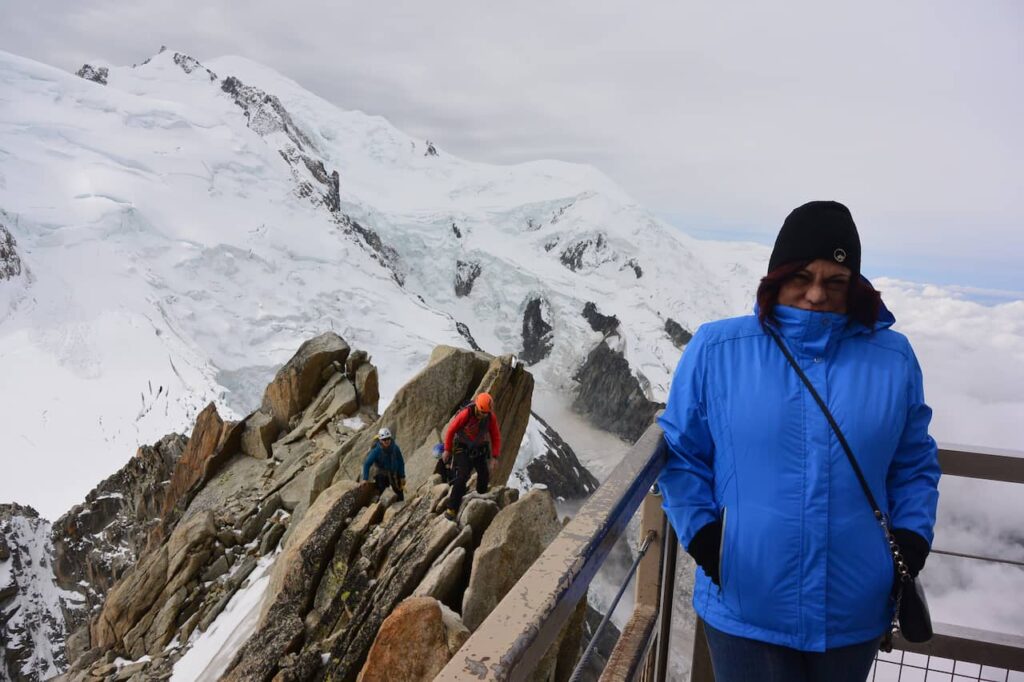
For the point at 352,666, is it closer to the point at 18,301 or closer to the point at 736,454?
the point at 736,454

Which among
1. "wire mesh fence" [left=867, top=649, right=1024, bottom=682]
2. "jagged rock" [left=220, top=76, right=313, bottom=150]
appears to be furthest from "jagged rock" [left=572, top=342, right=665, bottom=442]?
"wire mesh fence" [left=867, top=649, right=1024, bottom=682]

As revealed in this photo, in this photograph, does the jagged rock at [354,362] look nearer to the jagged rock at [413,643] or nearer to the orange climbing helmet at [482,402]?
the orange climbing helmet at [482,402]

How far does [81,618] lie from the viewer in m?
26.9

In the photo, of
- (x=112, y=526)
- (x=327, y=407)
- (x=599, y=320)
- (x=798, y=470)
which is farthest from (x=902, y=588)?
(x=599, y=320)

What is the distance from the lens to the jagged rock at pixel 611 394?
113 m

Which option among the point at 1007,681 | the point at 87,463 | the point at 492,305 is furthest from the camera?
the point at 492,305

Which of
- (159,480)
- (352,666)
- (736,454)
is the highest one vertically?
(736,454)

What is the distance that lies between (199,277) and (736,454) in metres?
64.3

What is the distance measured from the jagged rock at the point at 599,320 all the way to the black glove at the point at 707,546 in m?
121

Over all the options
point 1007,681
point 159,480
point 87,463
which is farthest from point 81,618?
point 1007,681

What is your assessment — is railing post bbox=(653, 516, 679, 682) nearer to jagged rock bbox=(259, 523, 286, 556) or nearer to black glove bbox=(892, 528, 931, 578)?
black glove bbox=(892, 528, 931, 578)

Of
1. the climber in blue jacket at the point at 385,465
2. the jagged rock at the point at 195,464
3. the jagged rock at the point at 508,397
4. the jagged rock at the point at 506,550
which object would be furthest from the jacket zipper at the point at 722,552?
the jagged rock at the point at 195,464

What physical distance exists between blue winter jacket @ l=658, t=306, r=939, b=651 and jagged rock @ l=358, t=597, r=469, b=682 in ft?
16.0

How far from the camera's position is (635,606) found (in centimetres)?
283
